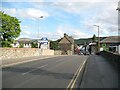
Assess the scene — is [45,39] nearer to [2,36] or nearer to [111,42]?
[2,36]

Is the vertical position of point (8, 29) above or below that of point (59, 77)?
above

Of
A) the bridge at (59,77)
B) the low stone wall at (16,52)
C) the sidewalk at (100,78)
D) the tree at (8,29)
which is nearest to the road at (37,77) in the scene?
the bridge at (59,77)

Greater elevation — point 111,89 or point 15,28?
point 15,28

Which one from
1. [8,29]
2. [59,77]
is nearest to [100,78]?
[59,77]

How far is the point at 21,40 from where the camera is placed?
649ft

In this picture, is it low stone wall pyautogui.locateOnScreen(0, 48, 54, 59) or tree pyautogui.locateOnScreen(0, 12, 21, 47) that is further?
tree pyautogui.locateOnScreen(0, 12, 21, 47)

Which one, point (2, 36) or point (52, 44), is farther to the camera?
point (52, 44)

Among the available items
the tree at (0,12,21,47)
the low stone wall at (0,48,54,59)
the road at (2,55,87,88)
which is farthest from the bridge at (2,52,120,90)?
the tree at (0,12,21,47)

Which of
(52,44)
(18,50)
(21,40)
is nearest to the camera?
(18,50)

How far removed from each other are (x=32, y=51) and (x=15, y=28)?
89.3 ft

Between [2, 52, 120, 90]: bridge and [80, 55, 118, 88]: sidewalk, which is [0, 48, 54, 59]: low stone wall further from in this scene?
[80, 55, 118, 88]: sidewalk

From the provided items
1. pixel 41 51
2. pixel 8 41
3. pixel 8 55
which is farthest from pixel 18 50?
pixel 8 41

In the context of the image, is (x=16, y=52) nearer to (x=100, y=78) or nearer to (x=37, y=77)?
(x=37, y=77)

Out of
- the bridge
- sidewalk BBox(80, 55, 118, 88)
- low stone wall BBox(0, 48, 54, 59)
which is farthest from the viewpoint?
low stone wall BBox(0, 48, 54, 59)
